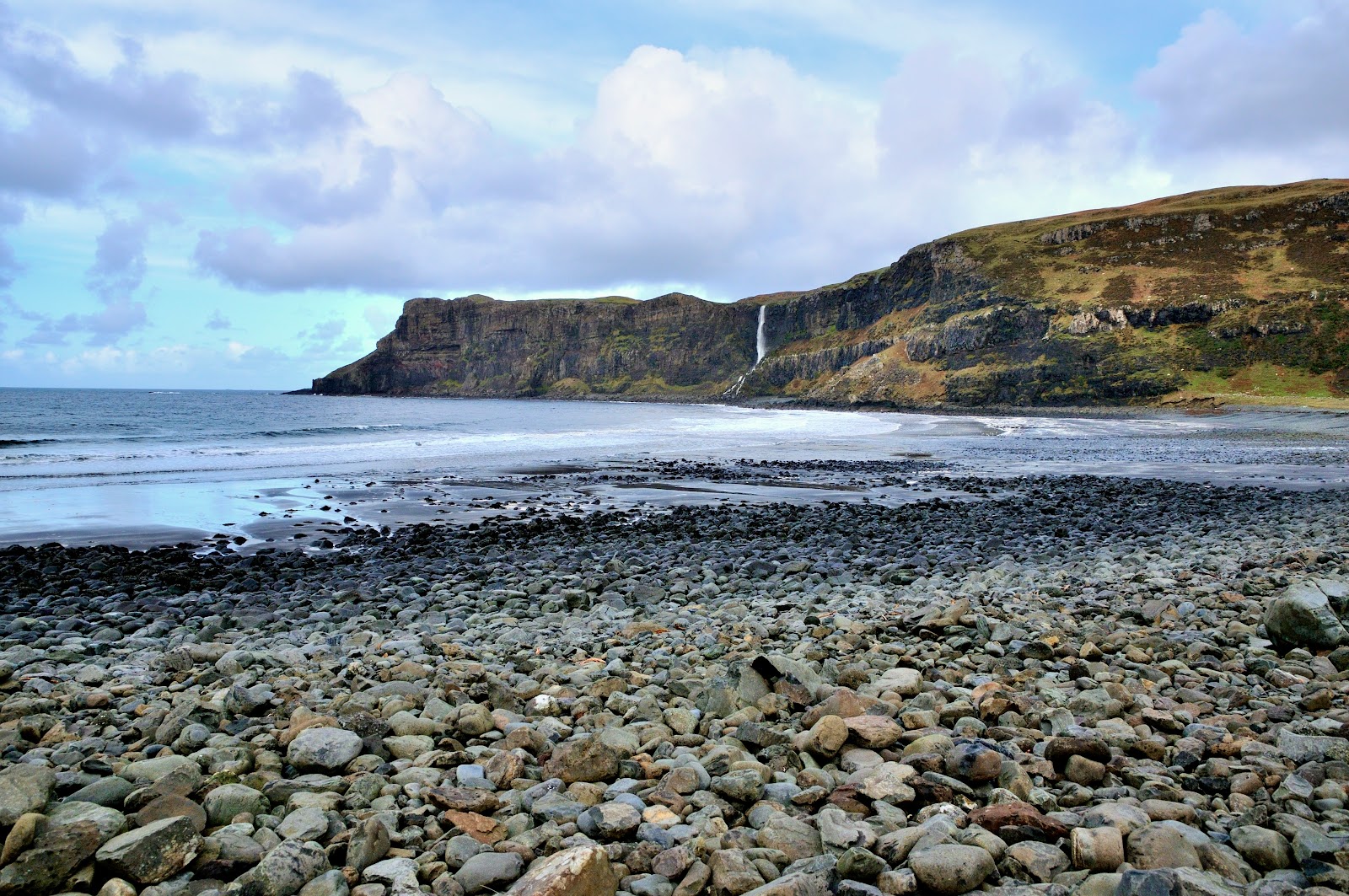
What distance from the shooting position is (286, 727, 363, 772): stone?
4.46 metres

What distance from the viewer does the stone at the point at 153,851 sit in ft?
10.7

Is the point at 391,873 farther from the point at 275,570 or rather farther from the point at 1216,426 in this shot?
the point at 1216,426

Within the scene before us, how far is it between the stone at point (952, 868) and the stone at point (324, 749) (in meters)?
3.12

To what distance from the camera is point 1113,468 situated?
1158 inches

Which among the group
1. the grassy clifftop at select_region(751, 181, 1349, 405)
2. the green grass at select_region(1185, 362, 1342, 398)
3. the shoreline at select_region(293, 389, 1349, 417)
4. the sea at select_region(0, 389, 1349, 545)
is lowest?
the sea at select_region(0, 389, 1349, 545)

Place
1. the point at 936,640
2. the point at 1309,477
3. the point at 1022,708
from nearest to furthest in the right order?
the point at 1022,708 < the point at 936,640 < the point at 1309,477

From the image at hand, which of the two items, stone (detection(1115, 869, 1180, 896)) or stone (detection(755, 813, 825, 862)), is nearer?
stone (detection(1115, 869, 1180, 896))

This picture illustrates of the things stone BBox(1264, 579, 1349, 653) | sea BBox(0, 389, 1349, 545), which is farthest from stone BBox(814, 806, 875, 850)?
sea BBox(0, 389, 1349, 545)

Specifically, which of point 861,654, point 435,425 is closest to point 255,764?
point 861,654

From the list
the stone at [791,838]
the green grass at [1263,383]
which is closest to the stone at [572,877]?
the stone at [791,838]

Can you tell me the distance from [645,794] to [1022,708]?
8.28ft

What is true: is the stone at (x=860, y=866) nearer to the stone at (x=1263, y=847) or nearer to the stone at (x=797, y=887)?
the stone at (x=797, y=887)

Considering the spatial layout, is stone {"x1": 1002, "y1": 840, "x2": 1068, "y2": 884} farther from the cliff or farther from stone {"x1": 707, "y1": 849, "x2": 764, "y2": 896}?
the cliff

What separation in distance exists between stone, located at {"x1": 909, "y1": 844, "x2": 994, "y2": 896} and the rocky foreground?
0.04 ft
